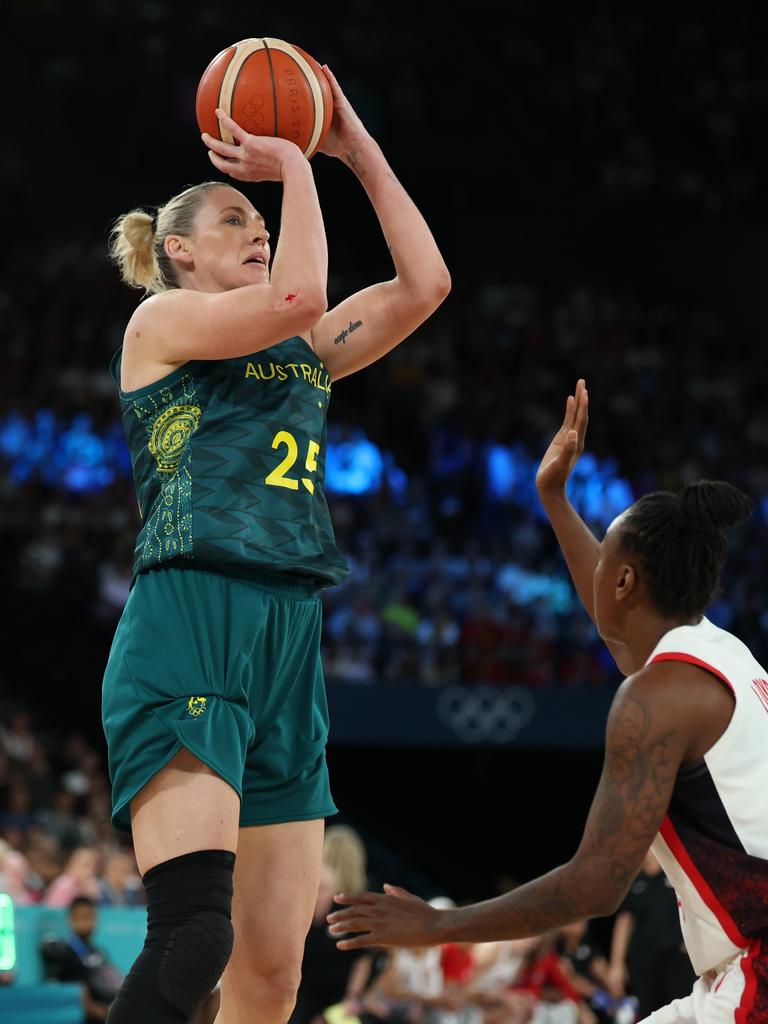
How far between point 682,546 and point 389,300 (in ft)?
4.65

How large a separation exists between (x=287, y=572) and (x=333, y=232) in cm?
1599

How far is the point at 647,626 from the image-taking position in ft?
9.47

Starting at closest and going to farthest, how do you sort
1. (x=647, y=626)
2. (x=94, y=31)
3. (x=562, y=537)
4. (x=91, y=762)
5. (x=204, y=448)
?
1. (x=647, y=626)
2. (x=204, y=448)
3. (x=562, y=537)
4. (x=91, y=762)
5. (x=94, y=31)

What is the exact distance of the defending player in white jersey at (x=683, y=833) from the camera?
264cm

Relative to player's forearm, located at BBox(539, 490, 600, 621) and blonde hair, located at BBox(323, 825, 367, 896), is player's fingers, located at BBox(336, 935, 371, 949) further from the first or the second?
blonde hair, located at BBox(323, 825, 367, 896)

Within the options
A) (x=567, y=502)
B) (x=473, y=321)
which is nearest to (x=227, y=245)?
(x=567, y=502)

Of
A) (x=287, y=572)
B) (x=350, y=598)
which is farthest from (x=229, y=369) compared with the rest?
(x=350, y=598)

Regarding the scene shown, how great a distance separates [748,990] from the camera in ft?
8.79

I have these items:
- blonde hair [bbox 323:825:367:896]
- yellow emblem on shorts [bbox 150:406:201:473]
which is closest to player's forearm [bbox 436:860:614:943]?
yellow emblem on shorts [bbox 150:406:201:473]

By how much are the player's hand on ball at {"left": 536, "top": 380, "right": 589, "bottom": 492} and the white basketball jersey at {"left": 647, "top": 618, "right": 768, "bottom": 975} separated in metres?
1.17

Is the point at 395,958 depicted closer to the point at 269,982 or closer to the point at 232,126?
the point at 269,982

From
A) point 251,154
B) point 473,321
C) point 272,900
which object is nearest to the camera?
point 272,900

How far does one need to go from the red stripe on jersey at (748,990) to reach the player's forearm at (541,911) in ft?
0.92

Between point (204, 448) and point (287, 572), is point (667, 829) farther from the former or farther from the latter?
point (204, 448)
